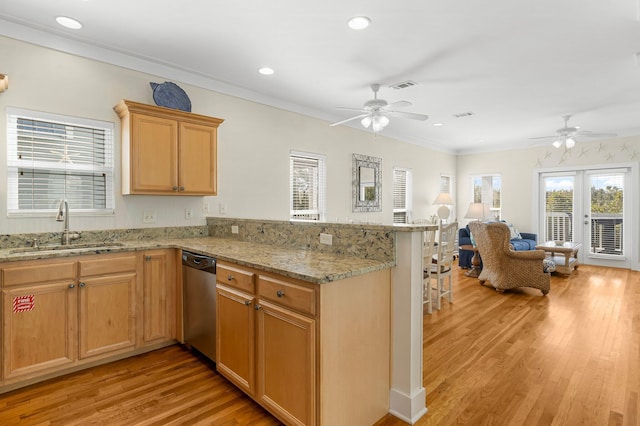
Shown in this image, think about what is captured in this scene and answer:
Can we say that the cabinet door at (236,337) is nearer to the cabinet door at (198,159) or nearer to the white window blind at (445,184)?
the cabinet door at (198,159)

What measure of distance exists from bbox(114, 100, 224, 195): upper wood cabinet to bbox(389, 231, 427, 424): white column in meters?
2.26

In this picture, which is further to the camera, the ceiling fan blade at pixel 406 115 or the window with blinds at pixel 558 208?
the window with blinds at pixel 558 208

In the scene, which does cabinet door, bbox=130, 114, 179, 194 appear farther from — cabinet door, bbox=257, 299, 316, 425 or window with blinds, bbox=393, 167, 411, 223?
window with blinds, bbox=393, 167, 411, 223

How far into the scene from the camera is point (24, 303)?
2.26 meters

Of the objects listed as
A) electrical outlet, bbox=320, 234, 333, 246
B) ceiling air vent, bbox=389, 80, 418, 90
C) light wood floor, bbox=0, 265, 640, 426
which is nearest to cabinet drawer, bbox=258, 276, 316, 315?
electrical outlet, bbox=320, 234, 333, 246

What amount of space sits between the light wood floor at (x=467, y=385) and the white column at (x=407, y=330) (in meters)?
0.11

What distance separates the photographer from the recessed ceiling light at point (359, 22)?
2623 mm

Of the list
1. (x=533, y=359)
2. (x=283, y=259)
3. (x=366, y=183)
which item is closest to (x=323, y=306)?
(x=283, y=259)

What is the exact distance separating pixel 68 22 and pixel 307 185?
3202 millimetres

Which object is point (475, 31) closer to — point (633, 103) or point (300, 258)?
point (300, 258)

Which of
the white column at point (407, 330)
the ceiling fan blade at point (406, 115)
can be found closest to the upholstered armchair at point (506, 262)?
the ceiling fan blade at point (406, 115)

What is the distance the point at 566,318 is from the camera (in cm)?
371

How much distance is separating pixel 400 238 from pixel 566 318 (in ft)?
9.88

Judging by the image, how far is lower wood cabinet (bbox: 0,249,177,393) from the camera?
2.24 meters
